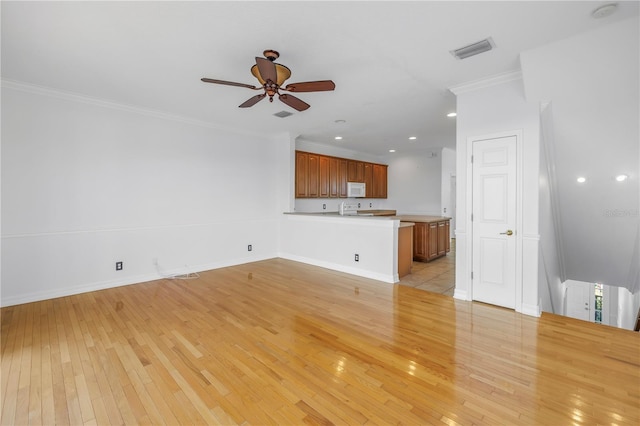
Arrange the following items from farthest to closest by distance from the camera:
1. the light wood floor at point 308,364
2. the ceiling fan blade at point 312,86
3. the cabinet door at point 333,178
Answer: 1. the cabinet door at point 333,178
2. the ceiling fan blade at point 312,86
3. the light wood floor at point 308,364

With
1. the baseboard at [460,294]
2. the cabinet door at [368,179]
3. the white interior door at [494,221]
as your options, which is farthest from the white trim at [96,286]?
the cabinet door at [368,179]

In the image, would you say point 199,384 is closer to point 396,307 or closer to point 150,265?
point 396,307

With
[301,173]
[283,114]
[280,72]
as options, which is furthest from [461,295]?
[301,173]

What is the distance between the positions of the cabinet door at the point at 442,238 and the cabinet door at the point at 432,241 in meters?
0.17

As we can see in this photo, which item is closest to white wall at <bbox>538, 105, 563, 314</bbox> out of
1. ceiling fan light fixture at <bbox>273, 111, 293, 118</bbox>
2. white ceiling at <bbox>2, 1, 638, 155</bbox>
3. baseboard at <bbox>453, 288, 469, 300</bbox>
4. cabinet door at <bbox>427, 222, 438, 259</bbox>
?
baseboard at <bbox>453, 288, 469, 300</bbox>

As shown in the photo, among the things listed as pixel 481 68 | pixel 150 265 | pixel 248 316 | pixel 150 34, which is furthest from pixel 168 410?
pixel 481 68

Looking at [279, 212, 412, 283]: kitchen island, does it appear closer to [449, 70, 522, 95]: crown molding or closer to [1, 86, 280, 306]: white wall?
[1, 86, 280, 306]: white wall

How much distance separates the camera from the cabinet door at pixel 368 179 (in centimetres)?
815

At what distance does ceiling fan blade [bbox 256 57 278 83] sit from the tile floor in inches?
136

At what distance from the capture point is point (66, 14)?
2203 mm

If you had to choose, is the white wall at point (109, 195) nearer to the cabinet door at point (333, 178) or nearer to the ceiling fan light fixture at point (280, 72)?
the cabinet door at point (333, 178)

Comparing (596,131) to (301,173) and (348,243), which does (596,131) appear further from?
(301,173)

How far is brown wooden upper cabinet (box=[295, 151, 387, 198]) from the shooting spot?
646 cm

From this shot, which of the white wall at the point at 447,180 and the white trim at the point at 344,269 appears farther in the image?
the white wall at the point at 447,180
